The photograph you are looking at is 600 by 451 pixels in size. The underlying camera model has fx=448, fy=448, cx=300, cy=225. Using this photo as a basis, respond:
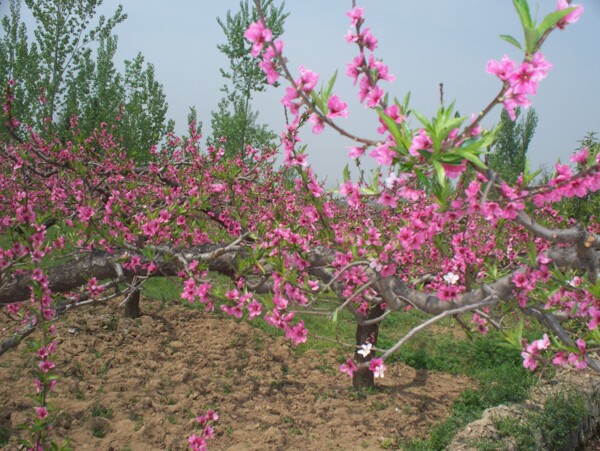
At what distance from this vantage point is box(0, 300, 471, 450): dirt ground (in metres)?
4.82

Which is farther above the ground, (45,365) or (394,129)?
(394,129)

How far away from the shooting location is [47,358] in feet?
10.2

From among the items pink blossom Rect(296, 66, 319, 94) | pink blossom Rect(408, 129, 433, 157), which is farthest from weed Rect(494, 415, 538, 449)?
pink blossom Rect(296, 66, 319, 94)

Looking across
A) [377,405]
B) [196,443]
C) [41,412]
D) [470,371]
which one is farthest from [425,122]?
[470,371]

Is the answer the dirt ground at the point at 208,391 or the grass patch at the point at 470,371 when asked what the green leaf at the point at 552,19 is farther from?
the dirt ground at the point at 208,391

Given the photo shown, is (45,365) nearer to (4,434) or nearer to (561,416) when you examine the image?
(4,434)

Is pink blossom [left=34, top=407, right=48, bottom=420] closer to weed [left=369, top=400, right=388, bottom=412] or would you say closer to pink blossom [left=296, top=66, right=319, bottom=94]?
pink blossom [left=296, top=66, right=319, bottom=94]

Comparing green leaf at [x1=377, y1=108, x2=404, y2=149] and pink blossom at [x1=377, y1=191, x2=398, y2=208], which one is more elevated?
green leaf at [x1=377, y1=108, x2=404, y2=149]

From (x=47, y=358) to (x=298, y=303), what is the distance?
1782 mm

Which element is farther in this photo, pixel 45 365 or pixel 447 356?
pixel 447 356

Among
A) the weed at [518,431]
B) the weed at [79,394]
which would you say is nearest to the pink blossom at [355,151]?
the weed at [518,431]

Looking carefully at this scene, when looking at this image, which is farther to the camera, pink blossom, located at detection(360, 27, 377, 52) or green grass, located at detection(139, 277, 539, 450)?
green grass, located at detection(139, 277, 539, 450)

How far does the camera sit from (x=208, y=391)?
5.77 meters

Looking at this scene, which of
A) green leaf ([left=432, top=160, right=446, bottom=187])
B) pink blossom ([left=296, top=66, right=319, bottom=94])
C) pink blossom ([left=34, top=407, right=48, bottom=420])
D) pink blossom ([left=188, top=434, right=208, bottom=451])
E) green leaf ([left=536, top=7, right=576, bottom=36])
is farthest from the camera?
pink blossom ([left=188, top=434, right=208, bottom=451])
